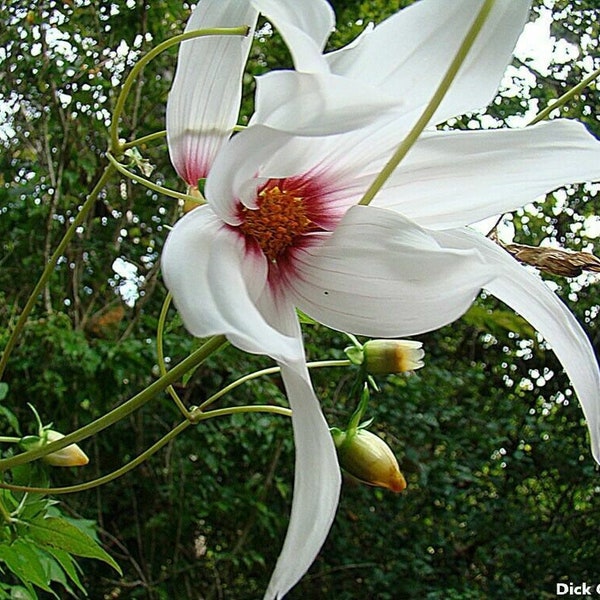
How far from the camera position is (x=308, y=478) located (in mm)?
214

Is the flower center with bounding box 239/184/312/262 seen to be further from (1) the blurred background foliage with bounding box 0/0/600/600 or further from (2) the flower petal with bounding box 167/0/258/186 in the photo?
(1) the blurred background foliage with bounding box 0/0/600/600

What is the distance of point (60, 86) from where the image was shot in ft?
4.83

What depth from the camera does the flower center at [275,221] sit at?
0.25 meters

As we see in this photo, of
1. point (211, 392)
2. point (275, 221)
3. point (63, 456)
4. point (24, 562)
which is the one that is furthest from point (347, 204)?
point (211, 392)

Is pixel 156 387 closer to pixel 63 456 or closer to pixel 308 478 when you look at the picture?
pixel 308 478

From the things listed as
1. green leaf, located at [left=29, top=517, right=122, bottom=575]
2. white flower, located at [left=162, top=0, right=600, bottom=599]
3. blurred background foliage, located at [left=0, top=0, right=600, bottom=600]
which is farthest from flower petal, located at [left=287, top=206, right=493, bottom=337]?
blurred background foliage, located at [left=0, top=0, right=600, bottom=600]

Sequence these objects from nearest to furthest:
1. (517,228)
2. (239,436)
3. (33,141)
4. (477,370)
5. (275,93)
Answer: (275,93), (239,436), (33,141), (517,228), (477,370)

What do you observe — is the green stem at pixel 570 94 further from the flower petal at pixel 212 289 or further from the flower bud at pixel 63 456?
the flower bud at pixel 63 456

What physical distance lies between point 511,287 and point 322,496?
0.09 m

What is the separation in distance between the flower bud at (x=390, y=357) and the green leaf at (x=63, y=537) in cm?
20

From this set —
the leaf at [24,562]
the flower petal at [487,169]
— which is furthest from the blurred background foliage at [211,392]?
the flower petal at [487,169]

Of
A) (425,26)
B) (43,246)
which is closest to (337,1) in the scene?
(43,246)

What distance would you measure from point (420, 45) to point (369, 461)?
163mm

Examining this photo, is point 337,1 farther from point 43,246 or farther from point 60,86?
point 43,246
